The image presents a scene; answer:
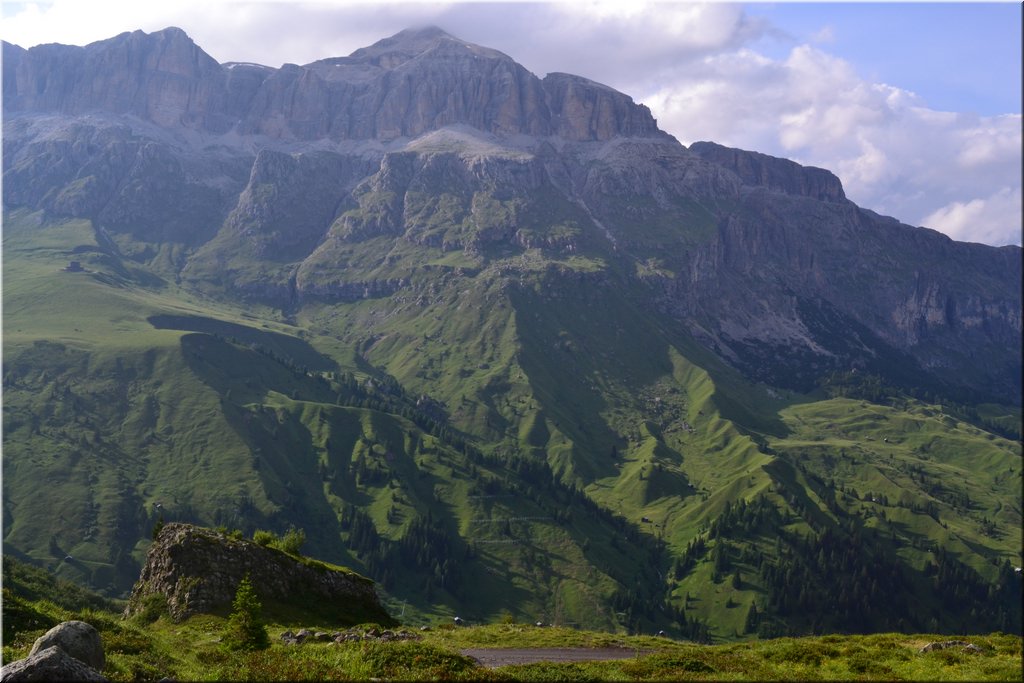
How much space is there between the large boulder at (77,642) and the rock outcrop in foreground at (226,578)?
1261 inches

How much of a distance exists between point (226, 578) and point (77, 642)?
35.6 metres

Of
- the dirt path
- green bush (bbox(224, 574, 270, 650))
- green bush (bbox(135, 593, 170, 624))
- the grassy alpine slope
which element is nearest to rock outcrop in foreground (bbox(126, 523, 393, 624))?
green bush (bbox(135, 593, 170, 624))

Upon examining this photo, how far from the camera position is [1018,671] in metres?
50.2

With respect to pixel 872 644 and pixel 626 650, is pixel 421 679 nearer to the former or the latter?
pixel 626 650

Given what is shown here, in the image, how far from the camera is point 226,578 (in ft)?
247

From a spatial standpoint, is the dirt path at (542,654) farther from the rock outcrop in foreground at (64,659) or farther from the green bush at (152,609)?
the green bush at (152,609)

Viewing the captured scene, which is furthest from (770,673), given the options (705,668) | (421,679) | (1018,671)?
(421,679)

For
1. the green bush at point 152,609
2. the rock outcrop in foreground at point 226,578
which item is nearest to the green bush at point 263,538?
the rock outcrop in foreground at point 226,578

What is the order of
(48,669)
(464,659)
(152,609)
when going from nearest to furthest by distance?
(48,669), (464,659), (152,609)

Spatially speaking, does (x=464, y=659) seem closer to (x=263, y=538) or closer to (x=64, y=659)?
(x=64, y=659)

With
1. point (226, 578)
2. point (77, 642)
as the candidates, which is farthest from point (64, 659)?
point (226, 578)

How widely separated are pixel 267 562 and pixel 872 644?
182ft

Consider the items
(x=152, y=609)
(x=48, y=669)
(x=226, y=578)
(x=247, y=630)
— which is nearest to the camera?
(x=48, y=669)

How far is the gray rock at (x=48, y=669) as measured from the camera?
115 ft
